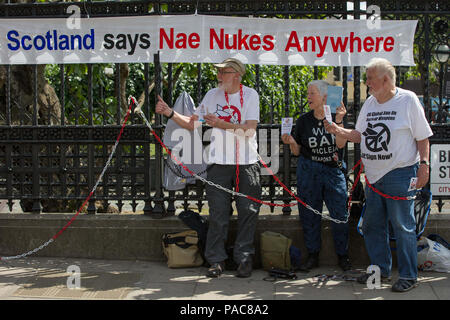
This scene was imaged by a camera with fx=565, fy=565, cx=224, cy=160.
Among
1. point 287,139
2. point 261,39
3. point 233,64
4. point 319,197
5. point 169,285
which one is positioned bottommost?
point 169,285

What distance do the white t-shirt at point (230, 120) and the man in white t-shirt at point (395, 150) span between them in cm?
90

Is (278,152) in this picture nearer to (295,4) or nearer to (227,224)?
(227,224)

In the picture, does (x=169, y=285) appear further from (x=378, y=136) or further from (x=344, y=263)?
(x=378, y=136)

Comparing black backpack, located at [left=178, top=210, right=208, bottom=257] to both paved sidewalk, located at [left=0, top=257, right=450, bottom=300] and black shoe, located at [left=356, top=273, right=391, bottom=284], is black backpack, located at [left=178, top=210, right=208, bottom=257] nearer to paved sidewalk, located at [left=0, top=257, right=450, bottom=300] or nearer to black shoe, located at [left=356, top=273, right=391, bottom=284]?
paved sidewalk, located at [left=0, top=257, right=450, bottom=300]

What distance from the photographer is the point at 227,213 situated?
605 cm

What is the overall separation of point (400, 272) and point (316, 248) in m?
1.02

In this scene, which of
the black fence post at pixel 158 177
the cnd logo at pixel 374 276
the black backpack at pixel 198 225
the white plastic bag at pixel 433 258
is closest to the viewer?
the cnd logo at pixel 374 276

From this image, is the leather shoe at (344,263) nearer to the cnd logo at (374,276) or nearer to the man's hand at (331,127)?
the cnd logo at (374,276)

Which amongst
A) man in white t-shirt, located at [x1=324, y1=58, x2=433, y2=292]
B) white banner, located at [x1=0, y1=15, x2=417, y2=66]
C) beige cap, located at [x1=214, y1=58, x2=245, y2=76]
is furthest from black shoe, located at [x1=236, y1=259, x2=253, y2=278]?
white banner, located at [x1=0, y1=15, x2=417, y2=66]

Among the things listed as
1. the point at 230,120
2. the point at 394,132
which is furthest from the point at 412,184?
the point at 230,120

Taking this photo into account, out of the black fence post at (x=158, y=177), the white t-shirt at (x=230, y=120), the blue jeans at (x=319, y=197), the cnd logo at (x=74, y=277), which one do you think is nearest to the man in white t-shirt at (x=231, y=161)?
the white t-shirt at (x=230, y=120)

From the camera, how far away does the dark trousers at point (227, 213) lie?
6.01 meters

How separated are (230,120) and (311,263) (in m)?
1.81

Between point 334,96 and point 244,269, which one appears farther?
point 244,269
